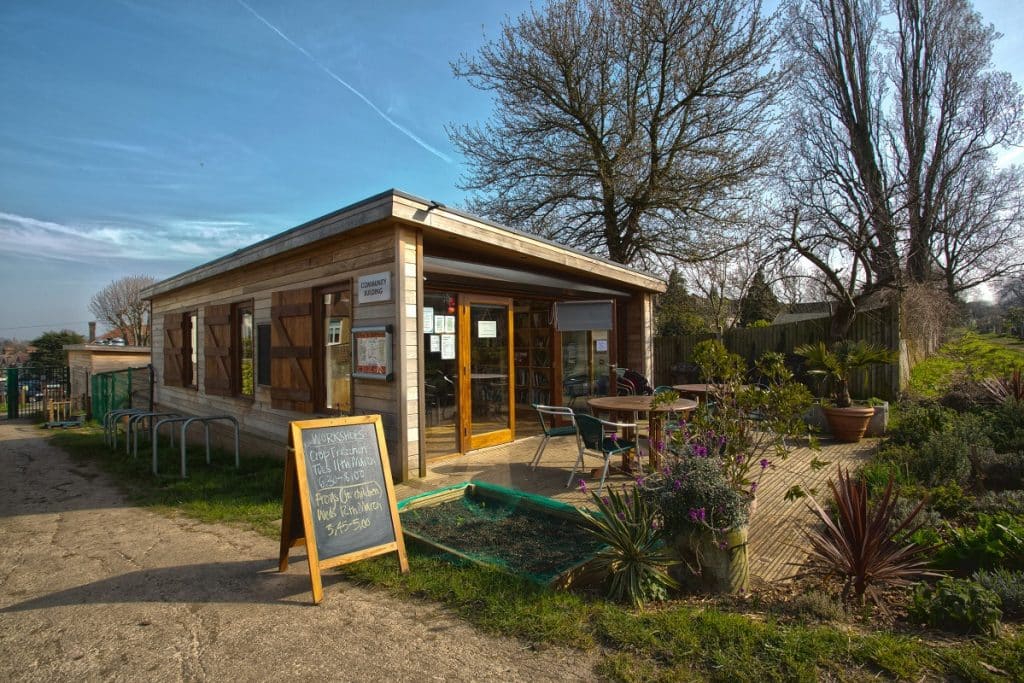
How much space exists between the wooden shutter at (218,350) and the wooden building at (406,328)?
0.09 feet

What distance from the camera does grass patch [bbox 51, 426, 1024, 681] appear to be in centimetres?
219

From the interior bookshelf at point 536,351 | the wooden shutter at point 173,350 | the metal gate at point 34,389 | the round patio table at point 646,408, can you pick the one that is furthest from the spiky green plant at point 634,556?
the metal gate at point 34,389

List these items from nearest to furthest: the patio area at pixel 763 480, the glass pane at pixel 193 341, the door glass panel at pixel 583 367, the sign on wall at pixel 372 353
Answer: the patio area at pixel 763 480
the sign on wall at pixel 372 353
the door glass panel at pixel 583 367
the glass pane at pixel 193 341

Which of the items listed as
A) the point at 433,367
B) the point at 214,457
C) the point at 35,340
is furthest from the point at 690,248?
the point at 35,340

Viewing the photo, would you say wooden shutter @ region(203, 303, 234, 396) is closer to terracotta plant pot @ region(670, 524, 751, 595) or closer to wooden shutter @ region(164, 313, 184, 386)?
wooden shutter @ region(164, 313, 184, 386)

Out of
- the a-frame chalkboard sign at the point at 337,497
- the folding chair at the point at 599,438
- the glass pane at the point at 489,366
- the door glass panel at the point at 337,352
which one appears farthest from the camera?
the glass pane at the point at 489,366

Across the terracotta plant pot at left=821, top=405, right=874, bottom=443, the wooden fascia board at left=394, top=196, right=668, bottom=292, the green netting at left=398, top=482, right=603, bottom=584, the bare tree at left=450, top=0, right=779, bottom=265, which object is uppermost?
the bare tree at left=450, top=0, right=779, bottom=265

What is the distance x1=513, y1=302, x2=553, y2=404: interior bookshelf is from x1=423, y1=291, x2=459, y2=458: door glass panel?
1808 mm

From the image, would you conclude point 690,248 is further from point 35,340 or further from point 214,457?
point 35,340

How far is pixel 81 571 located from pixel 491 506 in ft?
9.08

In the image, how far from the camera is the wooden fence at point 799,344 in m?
9.43

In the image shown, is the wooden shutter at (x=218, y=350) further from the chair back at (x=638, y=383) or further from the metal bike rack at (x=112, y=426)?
the chair back at (x=638, y=383)

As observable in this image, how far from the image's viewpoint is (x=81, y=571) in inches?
139


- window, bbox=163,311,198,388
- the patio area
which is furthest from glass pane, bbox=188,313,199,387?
the patio area
